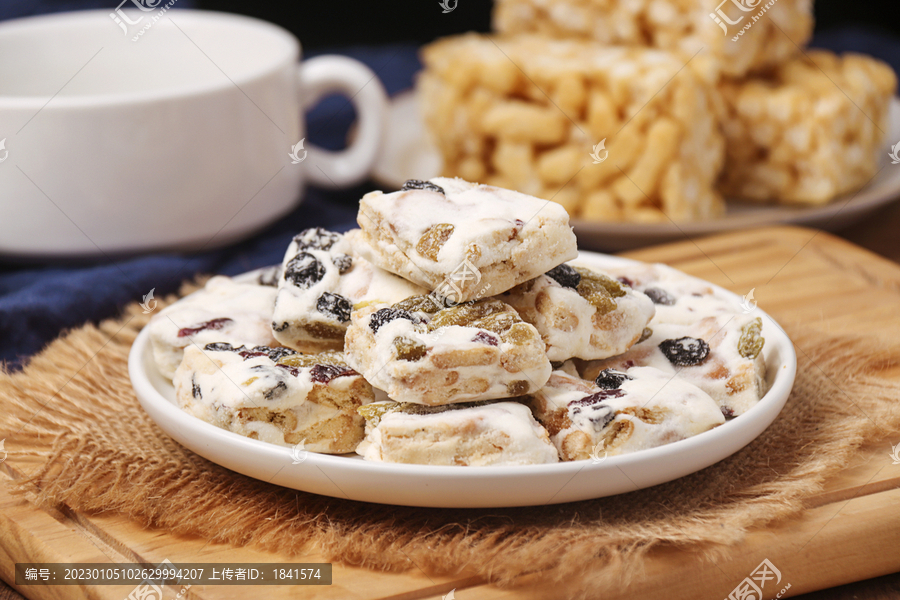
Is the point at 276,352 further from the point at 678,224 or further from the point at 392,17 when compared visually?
the point at 392,17

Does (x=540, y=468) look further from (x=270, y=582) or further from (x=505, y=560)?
(x=270, y=582)

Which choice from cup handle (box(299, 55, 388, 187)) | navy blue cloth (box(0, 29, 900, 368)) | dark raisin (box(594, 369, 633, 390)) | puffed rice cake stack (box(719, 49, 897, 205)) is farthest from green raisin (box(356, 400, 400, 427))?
puffed rice cake stack (box(719, 49, 897, 205))

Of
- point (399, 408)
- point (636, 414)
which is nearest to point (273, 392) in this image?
point (399, 408)

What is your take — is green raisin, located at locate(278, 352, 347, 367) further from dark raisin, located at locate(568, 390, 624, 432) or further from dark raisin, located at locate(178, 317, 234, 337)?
dark raisin, located at locate(568, 390, 624, 432)

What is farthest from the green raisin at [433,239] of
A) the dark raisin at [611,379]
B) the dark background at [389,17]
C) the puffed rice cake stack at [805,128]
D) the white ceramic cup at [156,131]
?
the dark background at [389,17]

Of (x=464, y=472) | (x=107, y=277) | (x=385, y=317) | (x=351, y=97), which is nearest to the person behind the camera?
(x=464, y=472)

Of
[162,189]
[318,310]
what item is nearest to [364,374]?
[318,310]
